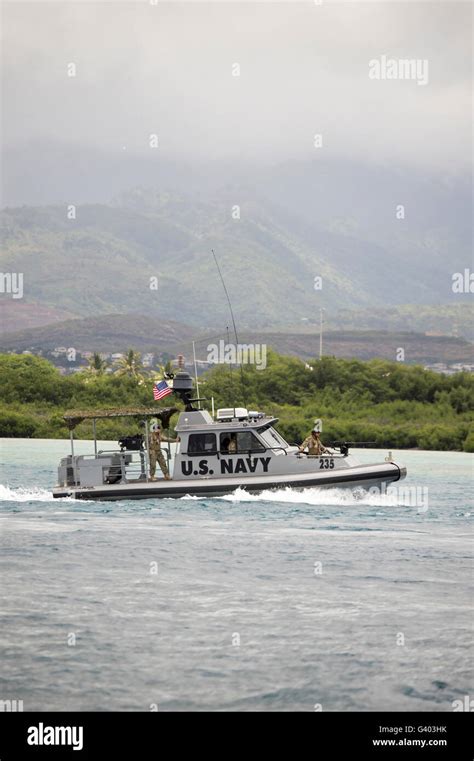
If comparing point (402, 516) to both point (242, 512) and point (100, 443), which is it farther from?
point (100, 443)

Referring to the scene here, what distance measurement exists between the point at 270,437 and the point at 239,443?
2.87 ft

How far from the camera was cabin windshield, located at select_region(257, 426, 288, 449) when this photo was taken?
3048cm

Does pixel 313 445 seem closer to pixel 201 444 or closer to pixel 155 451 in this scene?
pixel 201 444

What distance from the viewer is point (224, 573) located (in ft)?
72.6

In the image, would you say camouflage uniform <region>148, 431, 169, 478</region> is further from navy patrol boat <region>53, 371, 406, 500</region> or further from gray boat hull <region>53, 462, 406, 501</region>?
gray boat hull <region>53, 462, 406, 501</region>

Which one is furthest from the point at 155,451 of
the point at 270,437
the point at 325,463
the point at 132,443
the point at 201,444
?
the point at 325,463

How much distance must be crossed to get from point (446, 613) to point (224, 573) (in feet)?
15.4

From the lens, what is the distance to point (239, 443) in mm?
30500

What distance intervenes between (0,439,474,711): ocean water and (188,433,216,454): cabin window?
127 cm

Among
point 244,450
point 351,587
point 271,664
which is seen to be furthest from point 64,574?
point 244,450
